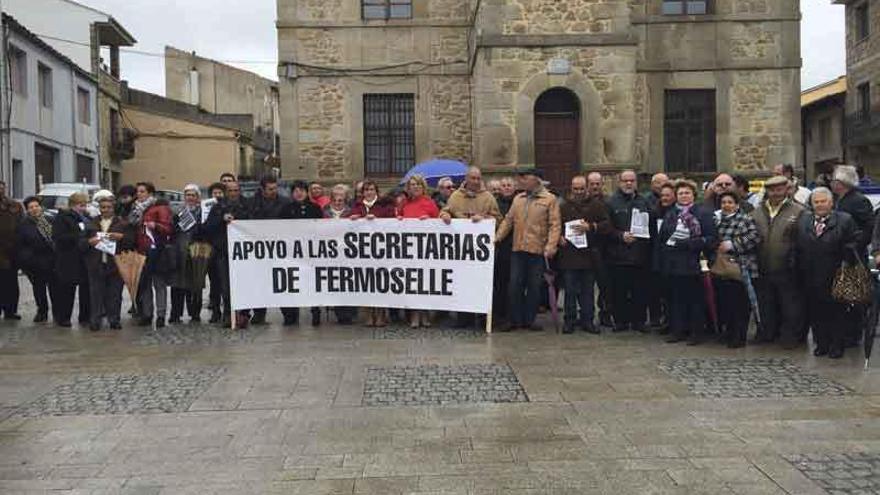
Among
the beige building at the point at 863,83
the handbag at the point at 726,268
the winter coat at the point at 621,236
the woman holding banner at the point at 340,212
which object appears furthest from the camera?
the beige building at the point at 863,83

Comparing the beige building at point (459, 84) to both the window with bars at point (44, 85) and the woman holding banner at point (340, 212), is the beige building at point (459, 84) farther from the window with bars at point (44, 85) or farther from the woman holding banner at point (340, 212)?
the window with bars at point (44, 85)

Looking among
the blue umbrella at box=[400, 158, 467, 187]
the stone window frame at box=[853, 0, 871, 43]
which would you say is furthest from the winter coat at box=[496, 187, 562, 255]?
the stone window frame at box=[853, 0, 871, 43]

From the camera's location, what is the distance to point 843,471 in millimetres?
4957

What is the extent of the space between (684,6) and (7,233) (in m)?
17.5

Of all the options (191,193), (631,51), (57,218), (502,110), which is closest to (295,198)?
(191,193)

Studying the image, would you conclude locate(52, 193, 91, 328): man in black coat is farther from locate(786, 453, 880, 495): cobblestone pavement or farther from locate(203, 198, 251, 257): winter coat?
locate(786, 453, 880, 495): cobblestone pavement

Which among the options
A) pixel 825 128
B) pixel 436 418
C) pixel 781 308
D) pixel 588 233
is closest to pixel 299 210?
pixel 588 233

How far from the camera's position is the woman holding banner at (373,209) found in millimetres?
10734

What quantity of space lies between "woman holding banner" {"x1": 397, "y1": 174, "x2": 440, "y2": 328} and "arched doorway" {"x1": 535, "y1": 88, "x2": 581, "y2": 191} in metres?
9.82

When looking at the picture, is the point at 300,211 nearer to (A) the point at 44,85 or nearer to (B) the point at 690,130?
(B) the point at 690,130

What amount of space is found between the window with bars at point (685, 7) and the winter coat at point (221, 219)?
50.4 ft

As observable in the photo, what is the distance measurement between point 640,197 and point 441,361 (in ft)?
11.0

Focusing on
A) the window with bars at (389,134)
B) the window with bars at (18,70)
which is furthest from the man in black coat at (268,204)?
the window with bars at (18,70)

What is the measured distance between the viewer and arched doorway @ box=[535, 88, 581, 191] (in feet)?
66.2
